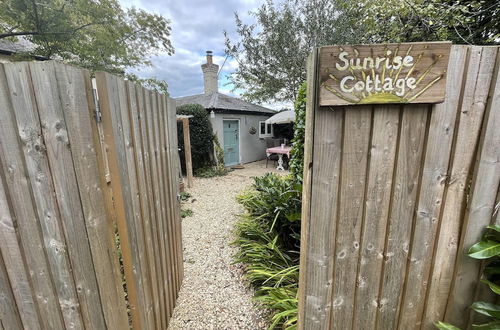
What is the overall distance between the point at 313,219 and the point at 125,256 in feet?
4.08

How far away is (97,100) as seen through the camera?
4.01 ft

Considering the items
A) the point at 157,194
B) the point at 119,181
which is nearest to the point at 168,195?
the point at 157,194

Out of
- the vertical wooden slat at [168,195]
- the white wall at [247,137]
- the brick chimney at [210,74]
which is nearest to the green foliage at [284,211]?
the vertical wooden slat at [168,195]

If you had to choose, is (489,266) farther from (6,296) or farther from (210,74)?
(210,74)

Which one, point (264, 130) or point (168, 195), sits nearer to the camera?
point (168, 195)

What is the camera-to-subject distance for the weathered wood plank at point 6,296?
1.12 metres

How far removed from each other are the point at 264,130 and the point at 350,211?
11.1 meters

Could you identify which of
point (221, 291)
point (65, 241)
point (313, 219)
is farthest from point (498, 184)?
point (221, 291)

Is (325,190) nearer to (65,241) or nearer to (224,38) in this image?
(65,241)

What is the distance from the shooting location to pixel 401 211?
1201 mm

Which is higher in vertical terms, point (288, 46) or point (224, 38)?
point (224, 38)

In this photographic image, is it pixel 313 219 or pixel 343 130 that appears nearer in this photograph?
pixel 343 130

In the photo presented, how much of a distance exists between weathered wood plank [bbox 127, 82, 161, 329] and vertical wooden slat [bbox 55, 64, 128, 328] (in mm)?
309

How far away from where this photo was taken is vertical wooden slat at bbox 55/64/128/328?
1.09 m
